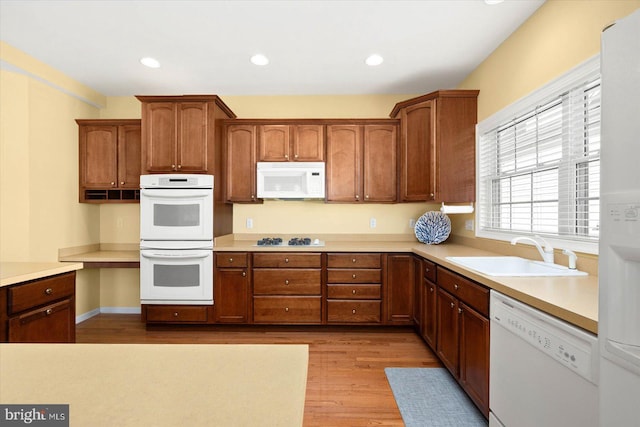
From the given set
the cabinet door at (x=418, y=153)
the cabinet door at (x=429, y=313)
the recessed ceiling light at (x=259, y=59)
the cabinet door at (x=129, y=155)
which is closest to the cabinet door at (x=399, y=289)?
the cabinet door at (x=429, y=313)

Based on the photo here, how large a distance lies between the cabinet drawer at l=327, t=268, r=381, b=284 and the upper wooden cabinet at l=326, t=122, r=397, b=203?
809 mm

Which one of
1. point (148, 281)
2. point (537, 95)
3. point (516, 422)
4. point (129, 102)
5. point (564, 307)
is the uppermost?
point (129, 102)

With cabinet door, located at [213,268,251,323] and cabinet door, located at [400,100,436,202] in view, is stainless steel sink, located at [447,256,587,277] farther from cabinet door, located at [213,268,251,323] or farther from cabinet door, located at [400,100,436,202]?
cabinet door, located at [213,268,251,323]

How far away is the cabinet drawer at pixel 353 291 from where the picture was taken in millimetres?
3283

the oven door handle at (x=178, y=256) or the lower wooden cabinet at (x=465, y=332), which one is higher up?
the oven door handle at (x=178, y=256)

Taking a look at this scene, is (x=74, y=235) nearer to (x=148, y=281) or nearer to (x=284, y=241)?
(x=148, y=281)

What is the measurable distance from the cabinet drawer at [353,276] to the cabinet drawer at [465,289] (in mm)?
828

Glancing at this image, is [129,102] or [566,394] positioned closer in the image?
[566,394]

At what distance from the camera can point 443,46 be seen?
2.76m

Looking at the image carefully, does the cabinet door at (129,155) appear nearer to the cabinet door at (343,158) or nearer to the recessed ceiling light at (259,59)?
the recessed ceiling light at (259,59)

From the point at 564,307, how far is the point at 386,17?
217cm

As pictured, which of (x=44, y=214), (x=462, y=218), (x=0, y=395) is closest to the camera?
(x=0, y=395)

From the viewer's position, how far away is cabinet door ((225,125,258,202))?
361cm

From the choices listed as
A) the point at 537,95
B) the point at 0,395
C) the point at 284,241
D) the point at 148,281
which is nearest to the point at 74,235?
the point at 148,281
